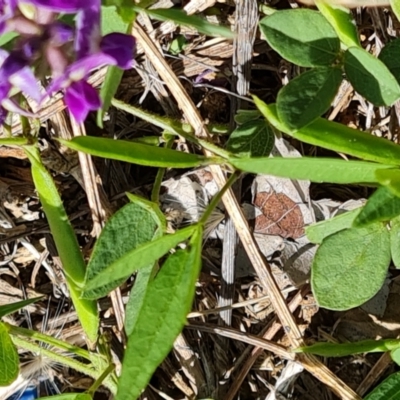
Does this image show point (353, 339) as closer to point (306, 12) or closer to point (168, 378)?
point (168, 378)

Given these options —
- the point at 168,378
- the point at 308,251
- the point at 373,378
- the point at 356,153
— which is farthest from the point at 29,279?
the point at 356,153

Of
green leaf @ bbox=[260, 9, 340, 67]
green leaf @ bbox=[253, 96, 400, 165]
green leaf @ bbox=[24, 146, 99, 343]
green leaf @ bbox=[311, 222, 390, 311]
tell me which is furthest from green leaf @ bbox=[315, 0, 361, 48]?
green leaf @ bbox=[24, 146, 99, 343]

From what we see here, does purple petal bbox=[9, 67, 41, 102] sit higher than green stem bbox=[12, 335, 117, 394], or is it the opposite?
purple petal bbox=[9, 67, 41, 102]

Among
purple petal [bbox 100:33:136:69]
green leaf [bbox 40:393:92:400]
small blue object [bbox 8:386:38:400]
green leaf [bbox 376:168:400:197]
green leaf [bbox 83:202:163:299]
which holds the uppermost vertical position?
purple petal [bbox 100:33:136:69]

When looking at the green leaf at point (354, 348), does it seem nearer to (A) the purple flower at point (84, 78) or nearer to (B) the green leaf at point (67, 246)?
(B) the green leaf at point (67, 246)

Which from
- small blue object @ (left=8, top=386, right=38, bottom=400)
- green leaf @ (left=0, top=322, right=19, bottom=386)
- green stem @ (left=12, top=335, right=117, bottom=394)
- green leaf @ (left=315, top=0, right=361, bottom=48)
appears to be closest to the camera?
green leaf @ (left=315, top=0, right=361, bottom=48)

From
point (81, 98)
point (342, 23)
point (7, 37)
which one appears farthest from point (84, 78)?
point (342, 23)

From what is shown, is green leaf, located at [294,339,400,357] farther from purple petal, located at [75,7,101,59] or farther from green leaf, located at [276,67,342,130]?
purple petal, located at [75,7,101,59]
